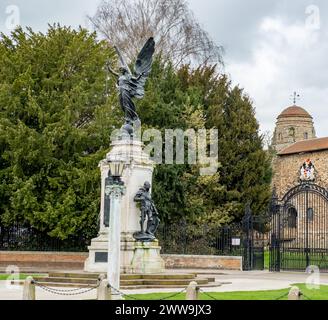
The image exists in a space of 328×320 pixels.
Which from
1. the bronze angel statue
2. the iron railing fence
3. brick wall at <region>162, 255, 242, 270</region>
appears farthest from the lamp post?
the iron railing fence

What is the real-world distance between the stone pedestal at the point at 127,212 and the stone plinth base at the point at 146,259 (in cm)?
14

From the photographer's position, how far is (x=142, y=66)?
21.1 metres

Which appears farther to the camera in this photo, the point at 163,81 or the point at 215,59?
the point at 215,59

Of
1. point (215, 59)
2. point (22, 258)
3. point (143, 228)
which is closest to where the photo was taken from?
point (143, 228)

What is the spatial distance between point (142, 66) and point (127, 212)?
468cm

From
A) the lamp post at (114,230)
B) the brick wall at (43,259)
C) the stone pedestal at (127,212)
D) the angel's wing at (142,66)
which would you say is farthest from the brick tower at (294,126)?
the lamp post at (114,230)

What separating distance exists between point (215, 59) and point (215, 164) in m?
7.20

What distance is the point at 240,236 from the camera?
1209 inches

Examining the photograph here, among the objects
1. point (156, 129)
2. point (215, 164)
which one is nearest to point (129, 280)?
point (156, 129)

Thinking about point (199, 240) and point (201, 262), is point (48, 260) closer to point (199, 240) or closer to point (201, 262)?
point (201, 262)

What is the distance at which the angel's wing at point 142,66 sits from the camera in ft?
68.1

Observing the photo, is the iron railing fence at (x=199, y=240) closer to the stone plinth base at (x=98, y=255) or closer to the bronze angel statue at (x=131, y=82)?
the bronze angel statue at (x=131, y=82)

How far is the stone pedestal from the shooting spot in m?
19.2
